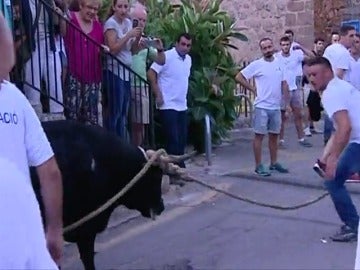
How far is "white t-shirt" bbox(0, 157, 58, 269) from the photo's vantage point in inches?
123

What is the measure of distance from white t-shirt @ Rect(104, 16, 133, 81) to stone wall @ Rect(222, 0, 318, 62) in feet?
38.3

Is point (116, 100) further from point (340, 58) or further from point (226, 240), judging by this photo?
point (340, 58)

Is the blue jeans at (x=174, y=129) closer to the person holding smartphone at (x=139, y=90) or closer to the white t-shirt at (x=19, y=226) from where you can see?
the person holding smartphone at (x=139, y=90)

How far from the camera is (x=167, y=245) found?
8.13m

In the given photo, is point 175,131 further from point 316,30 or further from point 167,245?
point 316,30

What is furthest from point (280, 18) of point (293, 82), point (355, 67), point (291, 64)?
point (355, 67)

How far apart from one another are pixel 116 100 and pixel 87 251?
327cm

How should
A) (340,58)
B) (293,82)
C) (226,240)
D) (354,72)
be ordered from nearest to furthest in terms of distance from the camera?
(226,240) < (340,58) < (354,72) < (293,82)

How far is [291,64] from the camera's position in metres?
15.3

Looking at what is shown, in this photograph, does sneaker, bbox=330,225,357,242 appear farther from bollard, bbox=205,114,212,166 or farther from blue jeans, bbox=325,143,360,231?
bollard, bbox=205,114,212,166

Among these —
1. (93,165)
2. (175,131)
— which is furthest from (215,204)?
(93,165)

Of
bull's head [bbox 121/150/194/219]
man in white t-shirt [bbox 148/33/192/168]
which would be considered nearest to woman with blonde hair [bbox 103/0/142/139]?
man in white t-shirt [bbox 148/33/192/168]

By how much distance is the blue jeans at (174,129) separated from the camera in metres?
11.1

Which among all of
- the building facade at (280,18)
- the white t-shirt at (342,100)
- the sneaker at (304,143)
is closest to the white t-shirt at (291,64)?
the sneaker at (304,143)
